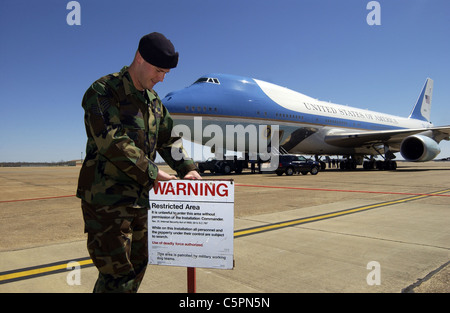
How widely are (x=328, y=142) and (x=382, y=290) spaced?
77.0ft

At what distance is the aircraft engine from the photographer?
23438mm

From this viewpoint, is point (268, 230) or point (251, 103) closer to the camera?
point (268, 230)

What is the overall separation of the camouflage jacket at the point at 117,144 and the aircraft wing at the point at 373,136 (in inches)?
965

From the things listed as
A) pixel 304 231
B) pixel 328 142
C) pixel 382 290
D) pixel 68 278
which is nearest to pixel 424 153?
pixel 328 142

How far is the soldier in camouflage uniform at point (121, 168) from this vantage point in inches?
82.4

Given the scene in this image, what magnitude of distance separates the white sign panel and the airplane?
14537mm

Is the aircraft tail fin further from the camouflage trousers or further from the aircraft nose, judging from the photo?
the camouflage trousers

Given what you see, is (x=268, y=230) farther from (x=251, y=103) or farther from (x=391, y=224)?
(x=251, y=103)

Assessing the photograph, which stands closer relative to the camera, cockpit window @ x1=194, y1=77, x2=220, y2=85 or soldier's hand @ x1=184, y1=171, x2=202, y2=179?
soldier's hand @ x1=184, y1=171, x2=202, y2=179

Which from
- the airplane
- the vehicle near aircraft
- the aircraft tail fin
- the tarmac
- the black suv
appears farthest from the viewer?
the aircraft tail fin

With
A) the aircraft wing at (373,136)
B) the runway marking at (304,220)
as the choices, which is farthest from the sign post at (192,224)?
the aircraft wing at (373,136)

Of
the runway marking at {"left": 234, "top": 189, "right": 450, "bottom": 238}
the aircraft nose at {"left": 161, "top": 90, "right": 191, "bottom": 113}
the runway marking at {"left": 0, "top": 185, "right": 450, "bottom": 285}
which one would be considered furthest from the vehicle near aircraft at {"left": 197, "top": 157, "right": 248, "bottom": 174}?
the runway marking at {"left": 234, "top": 189, "right": 450, "bottom": 238}

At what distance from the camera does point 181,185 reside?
2.30 m
